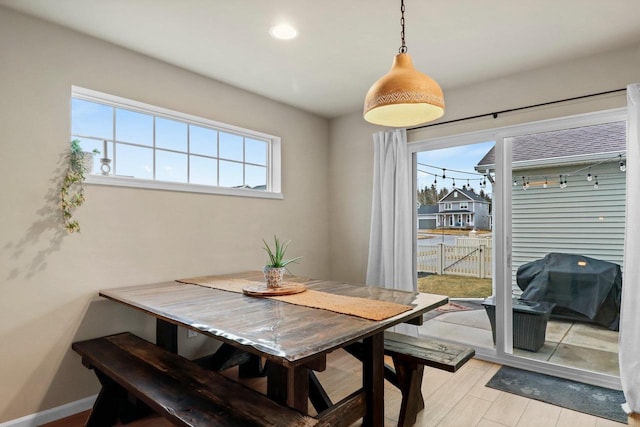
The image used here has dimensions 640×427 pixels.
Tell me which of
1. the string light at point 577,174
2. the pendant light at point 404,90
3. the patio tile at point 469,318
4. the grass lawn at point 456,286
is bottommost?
the patio tile at point 469,318

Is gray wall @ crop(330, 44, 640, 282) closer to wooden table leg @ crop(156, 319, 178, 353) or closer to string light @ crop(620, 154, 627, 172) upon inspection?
string light @ crop(620, 154, 627, 172)

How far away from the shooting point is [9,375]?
2.11 meters

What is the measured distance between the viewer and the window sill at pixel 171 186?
8.06 ft

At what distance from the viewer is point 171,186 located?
282 centimetres

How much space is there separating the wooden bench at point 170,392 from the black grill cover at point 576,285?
2328mm

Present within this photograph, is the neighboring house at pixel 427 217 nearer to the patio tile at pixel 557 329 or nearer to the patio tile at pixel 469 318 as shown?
the patio tile at pixel 469 318

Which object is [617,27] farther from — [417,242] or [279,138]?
[279,138]

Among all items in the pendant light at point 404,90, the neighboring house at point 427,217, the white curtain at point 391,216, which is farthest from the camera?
→ the neighboring house at point 427,217

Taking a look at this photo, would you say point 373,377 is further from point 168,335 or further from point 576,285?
point 576,285

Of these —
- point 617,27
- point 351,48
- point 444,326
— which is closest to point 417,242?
point 444,326

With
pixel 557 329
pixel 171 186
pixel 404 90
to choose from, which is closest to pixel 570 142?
pixel 557 329

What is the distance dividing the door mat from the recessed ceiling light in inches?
115

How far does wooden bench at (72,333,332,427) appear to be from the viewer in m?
1.41

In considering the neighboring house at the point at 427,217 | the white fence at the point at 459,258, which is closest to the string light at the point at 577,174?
the white fence at the point at 459,258
